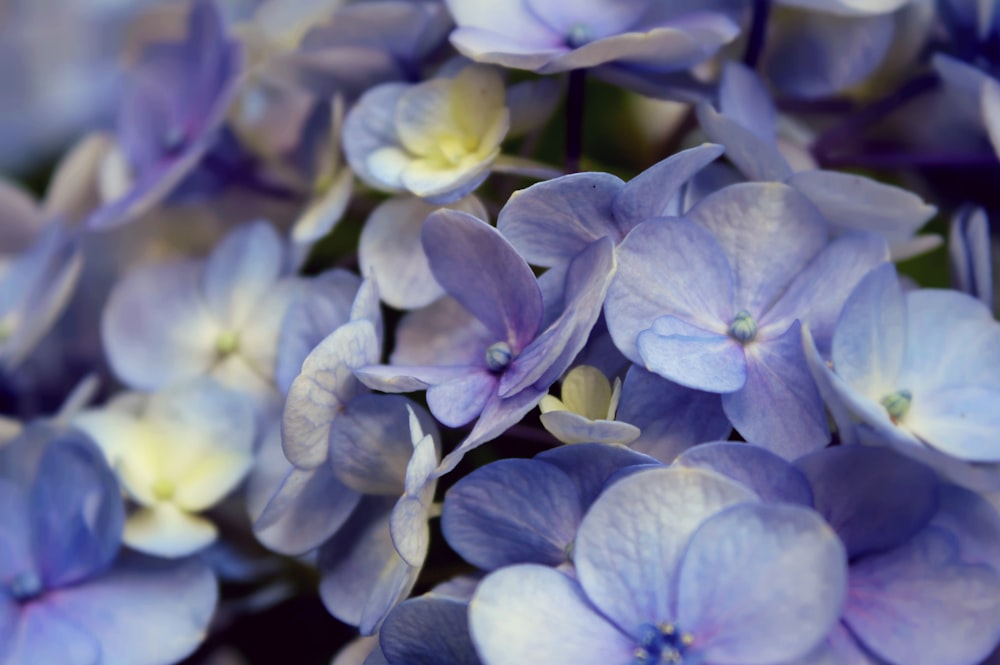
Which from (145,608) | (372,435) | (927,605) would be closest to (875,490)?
(927,605)

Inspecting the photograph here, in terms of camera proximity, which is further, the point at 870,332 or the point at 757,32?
the point at 757,32

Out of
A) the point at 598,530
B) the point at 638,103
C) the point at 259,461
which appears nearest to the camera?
the point at 598,530

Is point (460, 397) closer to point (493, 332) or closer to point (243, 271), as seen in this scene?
point (493, 332)

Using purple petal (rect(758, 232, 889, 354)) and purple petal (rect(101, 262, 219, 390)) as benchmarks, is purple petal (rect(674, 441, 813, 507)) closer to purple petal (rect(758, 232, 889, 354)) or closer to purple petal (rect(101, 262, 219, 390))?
purple petal (rect(758, 232, 889, 354))

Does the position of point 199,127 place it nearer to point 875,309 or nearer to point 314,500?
point 314,500

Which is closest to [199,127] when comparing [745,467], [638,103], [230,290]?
[230,290]

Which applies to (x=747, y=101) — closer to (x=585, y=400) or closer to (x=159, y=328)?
(x=585, y=400)

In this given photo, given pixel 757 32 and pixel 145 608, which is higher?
pixel 757 32
